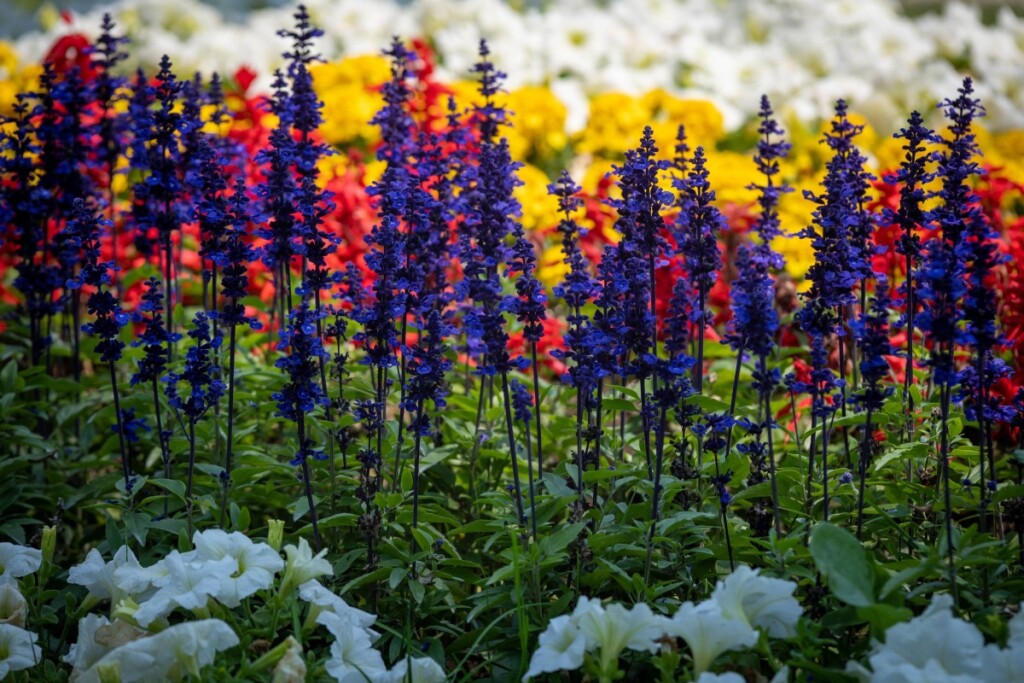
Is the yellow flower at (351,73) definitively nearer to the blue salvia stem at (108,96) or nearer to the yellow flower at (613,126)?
the yellow flower at (613,126)

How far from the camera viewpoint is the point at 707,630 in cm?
258

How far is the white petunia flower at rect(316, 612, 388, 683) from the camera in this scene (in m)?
2.81

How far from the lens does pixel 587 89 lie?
10.2 meters

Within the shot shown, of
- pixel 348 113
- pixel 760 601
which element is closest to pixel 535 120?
pixel 348 113

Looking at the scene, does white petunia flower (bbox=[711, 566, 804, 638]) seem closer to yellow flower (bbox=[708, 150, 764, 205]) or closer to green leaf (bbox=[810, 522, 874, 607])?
green leaf (bbox=[810, 522, 874, 607])

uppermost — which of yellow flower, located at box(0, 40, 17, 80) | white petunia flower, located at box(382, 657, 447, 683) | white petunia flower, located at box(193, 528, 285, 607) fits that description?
yellow flower, located at box(0, 40, 17, 80)

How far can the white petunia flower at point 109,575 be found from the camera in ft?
9.79

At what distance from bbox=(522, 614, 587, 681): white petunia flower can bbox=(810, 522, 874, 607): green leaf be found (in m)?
0.65

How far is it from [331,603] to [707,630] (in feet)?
3.49

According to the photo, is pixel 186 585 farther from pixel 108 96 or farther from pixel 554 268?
pixel 554 268

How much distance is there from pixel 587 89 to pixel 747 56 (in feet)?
8.82

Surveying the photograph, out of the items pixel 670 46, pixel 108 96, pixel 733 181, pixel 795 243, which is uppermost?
pixel 670 46

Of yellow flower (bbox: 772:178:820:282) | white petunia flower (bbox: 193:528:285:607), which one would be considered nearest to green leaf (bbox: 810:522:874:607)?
white petunia flower (bbox: 193:528:285:607)

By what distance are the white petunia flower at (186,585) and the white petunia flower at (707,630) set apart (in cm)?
120
